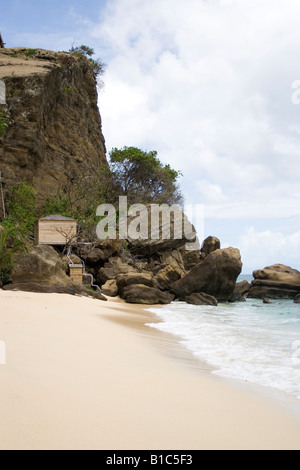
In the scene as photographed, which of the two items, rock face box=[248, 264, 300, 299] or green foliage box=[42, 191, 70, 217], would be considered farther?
green foliage box=[42, 191, 70, 217]

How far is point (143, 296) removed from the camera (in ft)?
56.9

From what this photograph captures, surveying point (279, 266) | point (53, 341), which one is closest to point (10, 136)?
point (279, 266)

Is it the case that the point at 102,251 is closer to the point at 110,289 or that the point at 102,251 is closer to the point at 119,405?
the point at 110,289

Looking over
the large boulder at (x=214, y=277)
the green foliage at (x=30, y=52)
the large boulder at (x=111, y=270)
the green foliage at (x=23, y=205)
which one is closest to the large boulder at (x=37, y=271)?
the large boulder at (x=111, y=270)

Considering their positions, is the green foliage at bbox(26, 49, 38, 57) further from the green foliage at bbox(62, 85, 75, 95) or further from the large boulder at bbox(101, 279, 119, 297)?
the large boulder at bbox(101, 279, 119, 297)

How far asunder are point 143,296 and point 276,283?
1263 cm

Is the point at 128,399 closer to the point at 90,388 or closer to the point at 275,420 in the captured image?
the point at 90,388

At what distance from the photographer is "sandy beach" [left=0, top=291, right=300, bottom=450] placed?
2.13m

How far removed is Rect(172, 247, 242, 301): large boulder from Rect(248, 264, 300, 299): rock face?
202 inches

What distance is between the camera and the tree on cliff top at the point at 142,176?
118ft

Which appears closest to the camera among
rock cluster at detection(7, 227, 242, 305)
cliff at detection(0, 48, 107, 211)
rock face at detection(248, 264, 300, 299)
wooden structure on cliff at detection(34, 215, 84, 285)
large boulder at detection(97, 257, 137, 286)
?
rock cluster at detection(7, 227, 242, 305)

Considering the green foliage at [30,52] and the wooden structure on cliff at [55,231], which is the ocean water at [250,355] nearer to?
the wooden structure on cliff at [55,231]

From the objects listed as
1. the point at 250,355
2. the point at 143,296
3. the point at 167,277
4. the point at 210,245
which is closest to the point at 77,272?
the point at 143,296

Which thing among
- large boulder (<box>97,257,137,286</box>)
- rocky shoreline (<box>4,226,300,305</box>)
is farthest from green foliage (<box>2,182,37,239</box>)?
large boulder (<box>97,257,137,286</box>)
